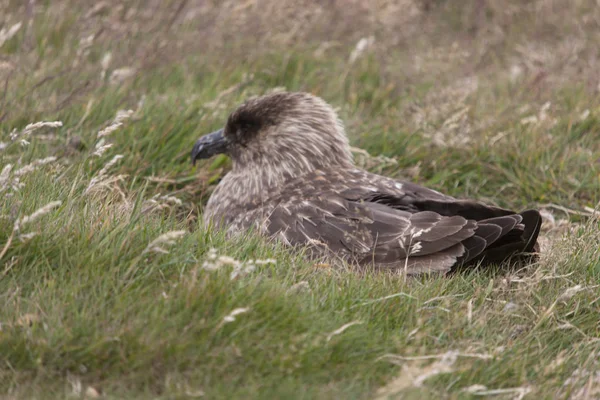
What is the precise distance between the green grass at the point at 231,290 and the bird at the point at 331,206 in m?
0.20

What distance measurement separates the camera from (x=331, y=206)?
4.14m

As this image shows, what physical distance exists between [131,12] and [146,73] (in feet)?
2.52

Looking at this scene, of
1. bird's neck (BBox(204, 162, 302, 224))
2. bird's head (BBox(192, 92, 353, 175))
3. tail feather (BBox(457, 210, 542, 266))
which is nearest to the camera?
tail feather (BBox(457, 210, 542, 266))

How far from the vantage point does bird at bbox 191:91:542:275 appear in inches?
147

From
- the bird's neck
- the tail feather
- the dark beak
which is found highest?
the tail feather

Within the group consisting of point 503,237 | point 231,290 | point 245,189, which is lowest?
point 245,189

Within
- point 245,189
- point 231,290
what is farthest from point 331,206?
point 231,290

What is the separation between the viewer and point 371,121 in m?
5.95

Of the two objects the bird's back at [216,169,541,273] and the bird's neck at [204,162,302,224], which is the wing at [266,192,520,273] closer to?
the bird's back at [216,169,541,273]

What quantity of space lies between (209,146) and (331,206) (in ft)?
3.49

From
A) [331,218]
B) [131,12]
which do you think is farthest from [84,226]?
[131,12]

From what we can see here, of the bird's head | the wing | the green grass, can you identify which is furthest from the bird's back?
the bird's head

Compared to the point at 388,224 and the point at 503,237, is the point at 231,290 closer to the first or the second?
the point at 388,224

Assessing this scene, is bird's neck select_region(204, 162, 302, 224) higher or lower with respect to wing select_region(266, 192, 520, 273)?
lower
